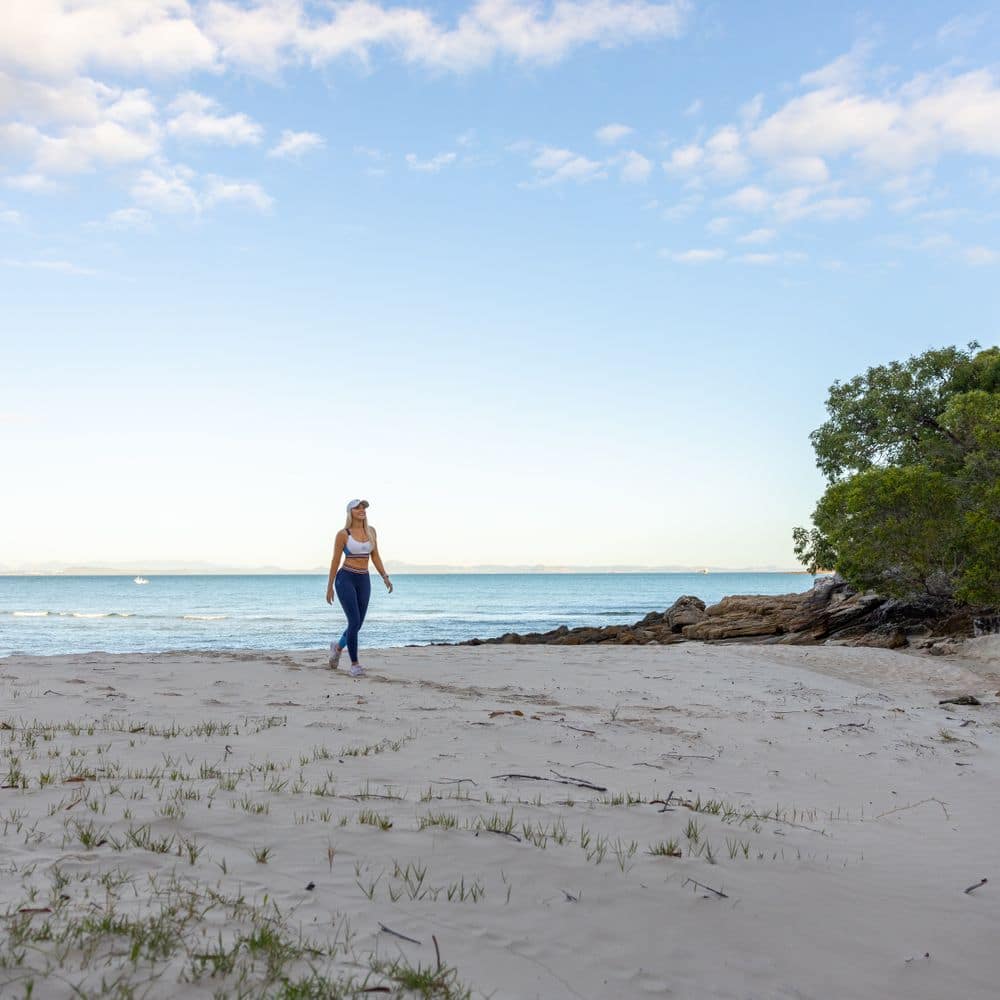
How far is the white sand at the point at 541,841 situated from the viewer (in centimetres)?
310

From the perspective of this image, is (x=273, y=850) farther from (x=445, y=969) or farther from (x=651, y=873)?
(x=651, y=873)

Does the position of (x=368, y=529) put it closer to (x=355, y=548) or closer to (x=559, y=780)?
(x=355, y=548)

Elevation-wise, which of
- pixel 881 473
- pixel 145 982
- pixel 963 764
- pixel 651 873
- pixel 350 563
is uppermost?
pixel 881 473

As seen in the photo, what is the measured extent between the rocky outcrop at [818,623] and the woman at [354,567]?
1359 centimetres

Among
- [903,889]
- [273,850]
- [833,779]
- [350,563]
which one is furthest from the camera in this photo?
[350,563]

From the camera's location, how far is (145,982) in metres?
2.61

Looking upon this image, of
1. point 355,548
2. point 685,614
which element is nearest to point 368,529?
point 355,548

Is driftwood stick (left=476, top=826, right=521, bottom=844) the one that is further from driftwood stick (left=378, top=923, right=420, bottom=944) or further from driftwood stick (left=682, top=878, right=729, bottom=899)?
driftwood stick (left=378, top=923, right=420, bottom=944)

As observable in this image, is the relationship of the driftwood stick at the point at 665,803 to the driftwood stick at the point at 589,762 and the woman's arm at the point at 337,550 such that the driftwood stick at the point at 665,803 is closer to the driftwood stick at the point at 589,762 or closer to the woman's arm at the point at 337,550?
the driftwood stick at the point at 589,762

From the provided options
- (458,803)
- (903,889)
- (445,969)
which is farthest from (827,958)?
(458,803)

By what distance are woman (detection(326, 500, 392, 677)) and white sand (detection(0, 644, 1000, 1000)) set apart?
213 centimetres

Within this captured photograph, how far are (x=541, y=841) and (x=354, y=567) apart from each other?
326 inches

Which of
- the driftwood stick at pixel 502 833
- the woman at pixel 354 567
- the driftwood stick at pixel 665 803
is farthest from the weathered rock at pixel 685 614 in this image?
the driftwood stick at pixel 502 833

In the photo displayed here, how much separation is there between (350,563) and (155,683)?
3125mm
